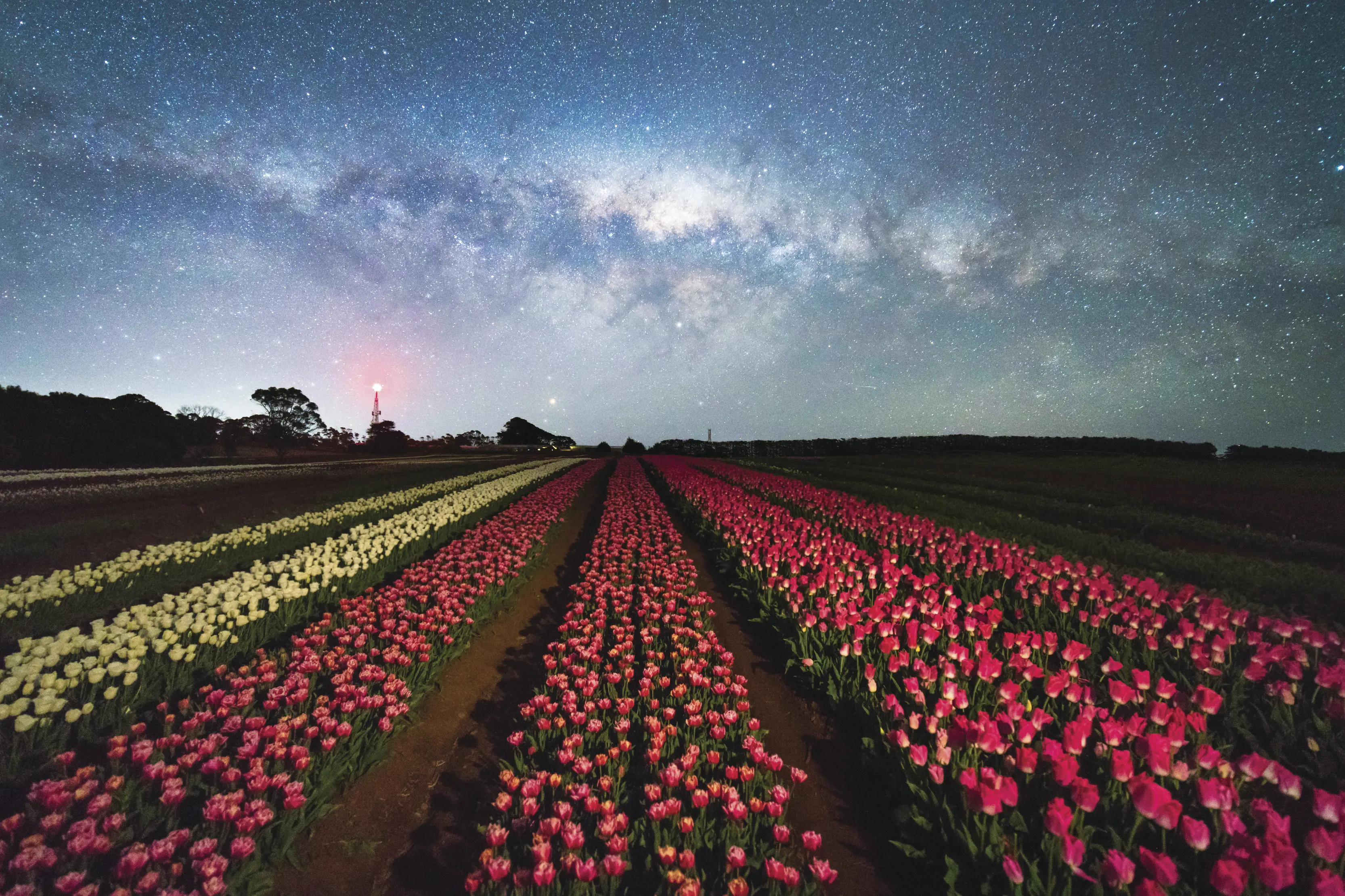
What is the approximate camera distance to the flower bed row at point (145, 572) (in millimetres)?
5418

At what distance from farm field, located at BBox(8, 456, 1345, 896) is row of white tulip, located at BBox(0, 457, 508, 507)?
20.6 metres

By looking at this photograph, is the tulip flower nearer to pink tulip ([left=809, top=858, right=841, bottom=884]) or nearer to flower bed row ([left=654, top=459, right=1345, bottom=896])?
flower bed row ([left=654, top=459, right=1345, bottom=896])

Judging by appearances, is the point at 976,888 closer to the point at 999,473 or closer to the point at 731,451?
the point at 999,473

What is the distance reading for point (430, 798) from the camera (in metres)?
3.55

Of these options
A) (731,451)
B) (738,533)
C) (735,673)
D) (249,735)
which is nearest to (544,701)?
(249,735)

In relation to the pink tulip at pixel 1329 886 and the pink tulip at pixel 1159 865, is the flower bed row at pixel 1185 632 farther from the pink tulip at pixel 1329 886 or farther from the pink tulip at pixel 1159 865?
the pink tulip at pixel 1159 865

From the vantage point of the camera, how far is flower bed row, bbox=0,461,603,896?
2.25 meters

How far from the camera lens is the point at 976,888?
8.54ft

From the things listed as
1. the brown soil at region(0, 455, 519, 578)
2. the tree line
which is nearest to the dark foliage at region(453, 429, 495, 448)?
the tree line

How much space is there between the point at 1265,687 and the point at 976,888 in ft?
12.1

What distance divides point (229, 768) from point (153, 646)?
2.18 meters

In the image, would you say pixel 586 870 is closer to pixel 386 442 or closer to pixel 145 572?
pixel 145 572

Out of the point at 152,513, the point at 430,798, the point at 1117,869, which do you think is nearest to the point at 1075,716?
the point at 1117,869

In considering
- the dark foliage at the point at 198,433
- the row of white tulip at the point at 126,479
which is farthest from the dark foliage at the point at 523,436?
the row of white tulip at the point at 126,479
